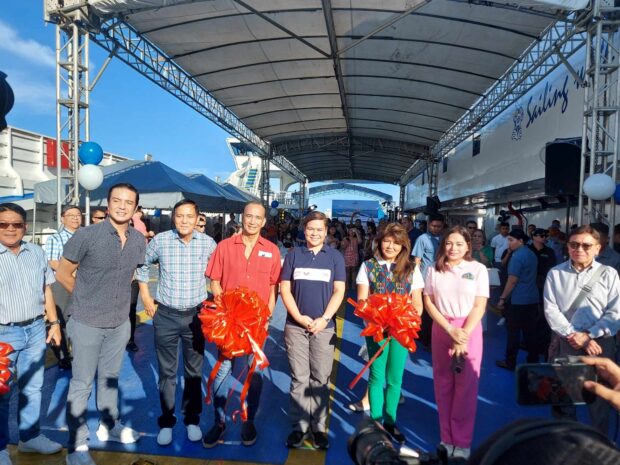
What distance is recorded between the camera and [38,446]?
8.88 ft

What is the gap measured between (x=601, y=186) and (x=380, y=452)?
603cm

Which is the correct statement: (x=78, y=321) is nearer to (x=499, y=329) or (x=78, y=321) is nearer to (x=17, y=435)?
(x=17, y=435)

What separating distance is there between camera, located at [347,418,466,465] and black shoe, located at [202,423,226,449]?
2.14 m

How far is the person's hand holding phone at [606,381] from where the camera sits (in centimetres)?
110

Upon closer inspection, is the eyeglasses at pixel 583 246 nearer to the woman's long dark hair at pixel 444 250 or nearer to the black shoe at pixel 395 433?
the woman's long dark hair at pixel 444 250

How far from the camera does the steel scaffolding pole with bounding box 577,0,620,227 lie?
583cm

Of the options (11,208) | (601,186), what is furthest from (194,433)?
(601,186)

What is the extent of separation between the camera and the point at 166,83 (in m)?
10.3

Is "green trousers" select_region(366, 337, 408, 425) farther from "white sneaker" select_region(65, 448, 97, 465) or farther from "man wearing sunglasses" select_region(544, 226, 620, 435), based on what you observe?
"white sneaker" select_region(65, 448, 97, 465)

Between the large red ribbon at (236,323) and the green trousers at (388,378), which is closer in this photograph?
the large red ribbon at (236,323)

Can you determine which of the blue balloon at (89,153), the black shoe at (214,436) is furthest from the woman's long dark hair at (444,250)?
the blue balloon at (89,153)

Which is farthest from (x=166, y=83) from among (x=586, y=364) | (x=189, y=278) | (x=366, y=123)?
(x=586, y=364)

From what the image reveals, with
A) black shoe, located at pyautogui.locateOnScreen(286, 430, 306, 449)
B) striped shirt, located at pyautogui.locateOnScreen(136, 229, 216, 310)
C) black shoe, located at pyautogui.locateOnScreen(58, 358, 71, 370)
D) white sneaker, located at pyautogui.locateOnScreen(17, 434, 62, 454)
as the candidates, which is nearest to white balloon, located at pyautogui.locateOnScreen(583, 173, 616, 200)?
black shoe, located at pyautogui.locateOnScreen(286, 430, 306, 449)

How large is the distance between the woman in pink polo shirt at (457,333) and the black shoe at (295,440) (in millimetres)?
952
